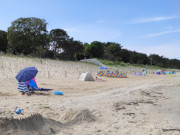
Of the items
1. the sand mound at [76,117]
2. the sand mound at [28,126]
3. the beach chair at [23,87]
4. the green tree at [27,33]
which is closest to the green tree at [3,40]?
the green tree at [27,33]

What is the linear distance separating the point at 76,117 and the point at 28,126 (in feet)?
5.02

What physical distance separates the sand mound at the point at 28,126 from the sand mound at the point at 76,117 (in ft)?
1.85

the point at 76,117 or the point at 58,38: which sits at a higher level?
the point at 58,38

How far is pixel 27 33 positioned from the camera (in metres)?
32.8

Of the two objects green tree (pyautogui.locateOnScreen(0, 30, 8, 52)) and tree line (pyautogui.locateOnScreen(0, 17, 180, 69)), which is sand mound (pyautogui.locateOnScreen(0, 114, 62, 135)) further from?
green tree (pyautogui.locateOnScreen(0, 30, 8, 52))

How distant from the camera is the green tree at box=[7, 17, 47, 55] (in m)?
32.1

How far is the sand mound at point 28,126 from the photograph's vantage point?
341 cm

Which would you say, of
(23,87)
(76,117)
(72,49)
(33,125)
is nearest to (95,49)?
(72,49)

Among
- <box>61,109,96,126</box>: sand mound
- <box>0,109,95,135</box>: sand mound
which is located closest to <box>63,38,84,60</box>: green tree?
<box>61,109,96,126</box>: sand mound

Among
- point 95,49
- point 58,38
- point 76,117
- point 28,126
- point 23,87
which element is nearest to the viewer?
point 28,126

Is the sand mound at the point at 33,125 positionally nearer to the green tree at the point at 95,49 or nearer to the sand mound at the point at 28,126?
the sand mound at the point at 28,126

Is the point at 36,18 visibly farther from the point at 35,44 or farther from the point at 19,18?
→ the point at 35,44

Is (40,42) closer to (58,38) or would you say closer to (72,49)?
(58,38)

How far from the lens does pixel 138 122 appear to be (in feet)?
16.8
